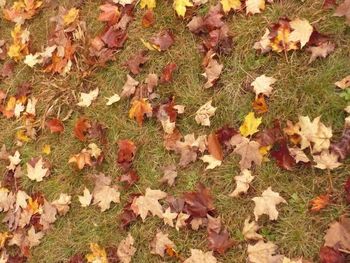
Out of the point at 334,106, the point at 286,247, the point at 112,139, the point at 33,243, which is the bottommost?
the point at 33,243

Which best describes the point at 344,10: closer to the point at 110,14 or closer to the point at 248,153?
the point at 248,153

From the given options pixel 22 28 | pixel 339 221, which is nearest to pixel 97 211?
pixel 339 221

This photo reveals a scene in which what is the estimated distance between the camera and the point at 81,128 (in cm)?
344

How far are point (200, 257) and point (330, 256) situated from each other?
0.74 m

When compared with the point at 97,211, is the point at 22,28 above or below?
above

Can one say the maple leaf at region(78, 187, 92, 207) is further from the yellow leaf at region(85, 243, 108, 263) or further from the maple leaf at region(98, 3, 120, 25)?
the maple leaf at region(98, 3, 120, 25)

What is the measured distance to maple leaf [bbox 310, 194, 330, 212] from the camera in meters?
2.56

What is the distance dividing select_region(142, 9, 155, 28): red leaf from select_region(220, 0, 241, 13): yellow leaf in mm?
578

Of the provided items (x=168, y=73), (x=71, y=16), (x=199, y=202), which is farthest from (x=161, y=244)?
(x=71, y=16)

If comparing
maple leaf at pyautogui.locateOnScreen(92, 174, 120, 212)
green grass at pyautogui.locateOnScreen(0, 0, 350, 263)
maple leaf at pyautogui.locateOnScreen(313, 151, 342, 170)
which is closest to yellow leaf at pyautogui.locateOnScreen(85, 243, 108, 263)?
green grass at pyautogui.locateOnScreen(0, 0, 350, 263)

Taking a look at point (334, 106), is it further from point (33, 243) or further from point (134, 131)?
point (33, 243)

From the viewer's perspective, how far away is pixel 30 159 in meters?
3.61

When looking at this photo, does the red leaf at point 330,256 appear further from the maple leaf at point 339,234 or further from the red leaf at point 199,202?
the red leaf at point 199,202

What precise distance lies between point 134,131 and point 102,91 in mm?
467
